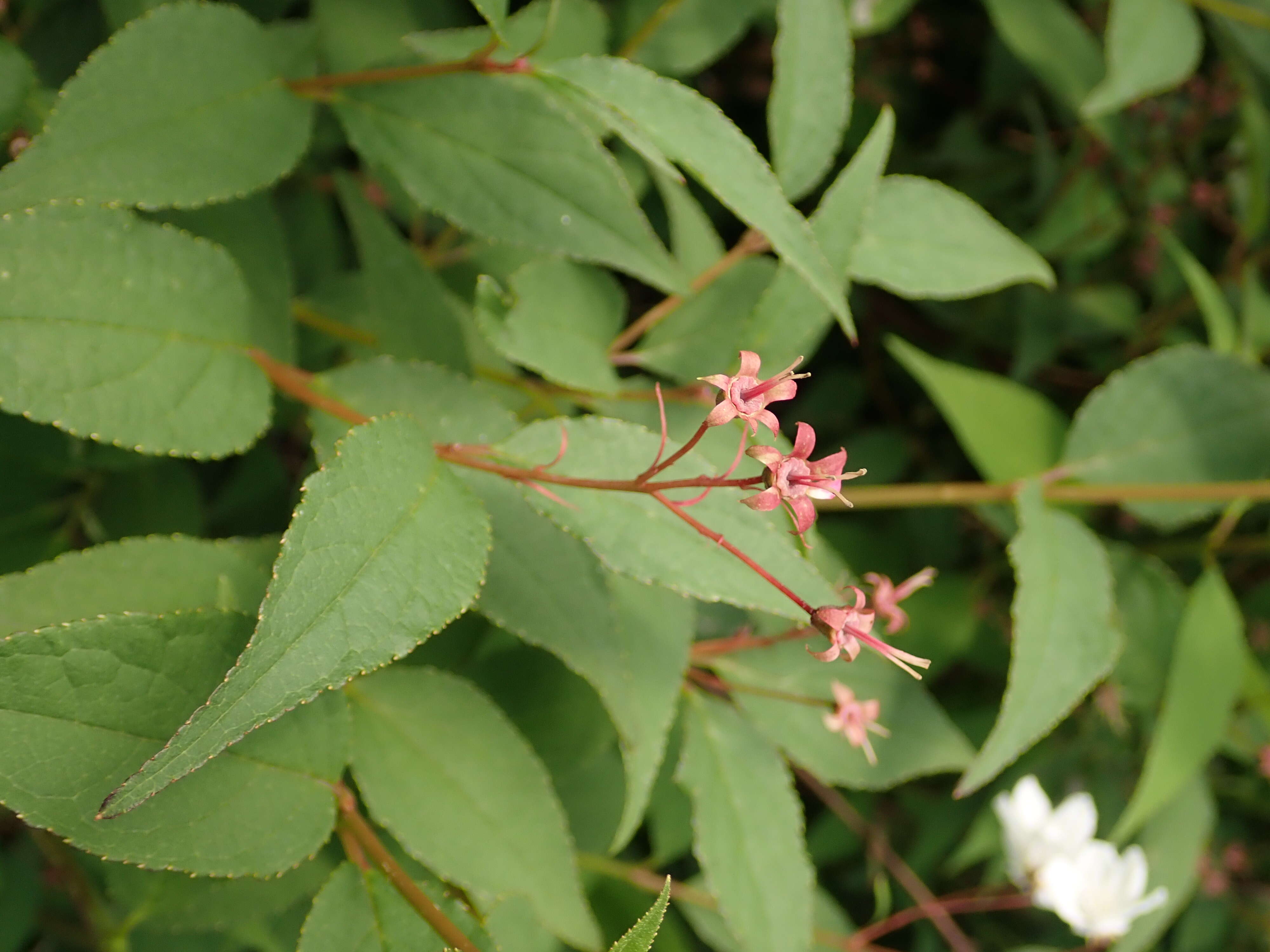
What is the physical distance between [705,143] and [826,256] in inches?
6.7

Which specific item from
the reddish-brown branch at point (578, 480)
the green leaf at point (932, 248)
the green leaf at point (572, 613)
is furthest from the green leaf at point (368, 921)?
the green leaf at point (932, 248)

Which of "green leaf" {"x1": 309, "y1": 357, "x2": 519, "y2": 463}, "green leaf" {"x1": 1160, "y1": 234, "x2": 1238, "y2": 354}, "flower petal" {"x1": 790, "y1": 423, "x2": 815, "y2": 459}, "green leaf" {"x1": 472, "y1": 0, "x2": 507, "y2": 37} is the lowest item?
"green leaf" {"x1": 1160, "y1": 234, "x2": 1238, "y2": 354}

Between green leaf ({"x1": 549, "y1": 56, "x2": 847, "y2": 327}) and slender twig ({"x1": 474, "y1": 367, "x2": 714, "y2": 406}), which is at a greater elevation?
green leaf ({"x1": 549, "y1": 56, "x2": 847, "y2": 327})

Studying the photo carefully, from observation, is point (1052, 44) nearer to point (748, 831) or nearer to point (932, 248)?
point (932, 248)

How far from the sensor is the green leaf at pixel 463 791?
630mm

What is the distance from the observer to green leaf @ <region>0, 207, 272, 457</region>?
0.55 metres

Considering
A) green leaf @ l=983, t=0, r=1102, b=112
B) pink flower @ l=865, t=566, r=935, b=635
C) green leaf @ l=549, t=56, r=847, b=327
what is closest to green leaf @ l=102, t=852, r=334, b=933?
pink flower @ l=865, t=566, r=935, b=635

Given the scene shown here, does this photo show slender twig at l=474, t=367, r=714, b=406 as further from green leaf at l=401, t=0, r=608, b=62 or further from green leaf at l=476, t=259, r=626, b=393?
green leaf at l=401, t=0, r=608, b=62

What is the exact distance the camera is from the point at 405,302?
73 centimetres

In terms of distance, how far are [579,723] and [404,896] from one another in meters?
0.27

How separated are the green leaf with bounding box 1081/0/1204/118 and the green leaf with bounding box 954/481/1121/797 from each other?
43 centimetres

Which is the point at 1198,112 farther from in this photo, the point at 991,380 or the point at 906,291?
the point at 906,291

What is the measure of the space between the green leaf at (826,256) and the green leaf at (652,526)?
0.21m

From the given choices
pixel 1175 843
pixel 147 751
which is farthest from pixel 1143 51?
pixel 147 751
